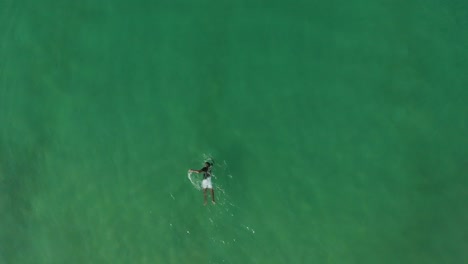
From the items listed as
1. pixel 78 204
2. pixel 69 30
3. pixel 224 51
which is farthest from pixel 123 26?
pixel 78 204

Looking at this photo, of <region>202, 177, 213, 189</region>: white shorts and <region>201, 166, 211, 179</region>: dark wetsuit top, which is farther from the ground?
<region>201, 166, 211, 179</region>: dark wetsuit top

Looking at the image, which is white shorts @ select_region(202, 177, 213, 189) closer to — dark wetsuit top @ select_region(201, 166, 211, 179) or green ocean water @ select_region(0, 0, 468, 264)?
dark wetsuit top @ select_region(201, 166, 211, 179)

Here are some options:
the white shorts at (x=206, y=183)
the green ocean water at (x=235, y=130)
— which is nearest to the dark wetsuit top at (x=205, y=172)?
the white shorts at (x=206, y=183)

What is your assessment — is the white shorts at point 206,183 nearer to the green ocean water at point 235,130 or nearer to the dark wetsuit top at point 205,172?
the dark wetsuit top at point 205,172

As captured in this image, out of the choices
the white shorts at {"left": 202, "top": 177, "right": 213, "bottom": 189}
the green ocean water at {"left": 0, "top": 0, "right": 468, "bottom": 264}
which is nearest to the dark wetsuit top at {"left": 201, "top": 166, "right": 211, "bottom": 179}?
the white shorts at {"left": 202, "top": 177, "right": 213, "bottom": 189}

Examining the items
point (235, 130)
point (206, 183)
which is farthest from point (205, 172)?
point (235, 130)

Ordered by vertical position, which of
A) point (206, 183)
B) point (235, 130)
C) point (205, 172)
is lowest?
point (206, 183)

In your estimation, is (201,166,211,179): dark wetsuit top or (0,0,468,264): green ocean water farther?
(201,166,211,179): dark wetsuit top

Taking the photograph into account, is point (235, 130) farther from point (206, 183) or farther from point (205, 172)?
point (206, 183)

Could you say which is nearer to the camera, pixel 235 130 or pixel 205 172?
pixel 205 172
